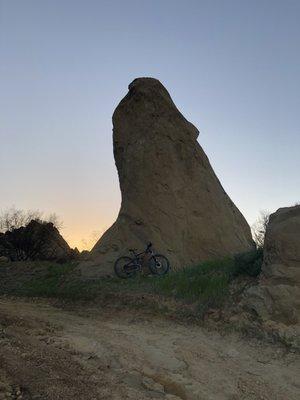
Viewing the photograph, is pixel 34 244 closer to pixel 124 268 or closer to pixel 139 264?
pixel 124 268

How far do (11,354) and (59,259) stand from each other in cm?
1465

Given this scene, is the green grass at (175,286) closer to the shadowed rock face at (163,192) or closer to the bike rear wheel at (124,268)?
the bike rear wheel at (124,268)

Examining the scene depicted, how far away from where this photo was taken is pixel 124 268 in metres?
15.1

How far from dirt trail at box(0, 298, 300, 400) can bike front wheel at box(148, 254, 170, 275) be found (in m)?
4.44

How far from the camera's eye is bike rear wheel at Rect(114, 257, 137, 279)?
15048 millimetres

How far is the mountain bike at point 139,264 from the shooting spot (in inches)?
593

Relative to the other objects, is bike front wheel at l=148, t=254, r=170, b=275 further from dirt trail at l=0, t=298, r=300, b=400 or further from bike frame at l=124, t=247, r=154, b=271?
dirt trail at l=0, t=298, r=300, b=400

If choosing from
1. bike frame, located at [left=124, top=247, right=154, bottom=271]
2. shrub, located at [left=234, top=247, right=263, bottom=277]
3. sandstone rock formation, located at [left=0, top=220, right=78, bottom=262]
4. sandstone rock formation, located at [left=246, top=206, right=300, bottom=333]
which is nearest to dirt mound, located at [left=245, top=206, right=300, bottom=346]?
sandstone rock formation, located at [left=246, top=206, right=300, bottom=333]

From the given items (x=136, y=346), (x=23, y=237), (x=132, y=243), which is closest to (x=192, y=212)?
(x=132, y=243)

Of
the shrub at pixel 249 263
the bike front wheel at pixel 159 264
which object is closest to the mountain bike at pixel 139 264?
the bike front wheel at pixel 159 264

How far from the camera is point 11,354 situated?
6734 millimetres

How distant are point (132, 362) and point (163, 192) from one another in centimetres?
939

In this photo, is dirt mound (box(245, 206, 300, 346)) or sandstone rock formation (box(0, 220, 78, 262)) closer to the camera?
dirt mound (box(245, 206, 300, 346))

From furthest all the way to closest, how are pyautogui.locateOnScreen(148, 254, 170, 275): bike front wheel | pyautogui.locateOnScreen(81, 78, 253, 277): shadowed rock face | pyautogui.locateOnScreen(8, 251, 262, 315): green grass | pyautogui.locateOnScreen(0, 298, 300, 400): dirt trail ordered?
pyautogui.locateOnScreen(81, 78, 253, 277): shadowed rock face, pyautogui.locateOnScreen(148, 254, 170, 275): bike front wheel, pyautogui.locateOnScreen(8, 251, 262, 315): green grass, pyautogui.locateOnScreen(0, 298, 300, 400): dirt trail
